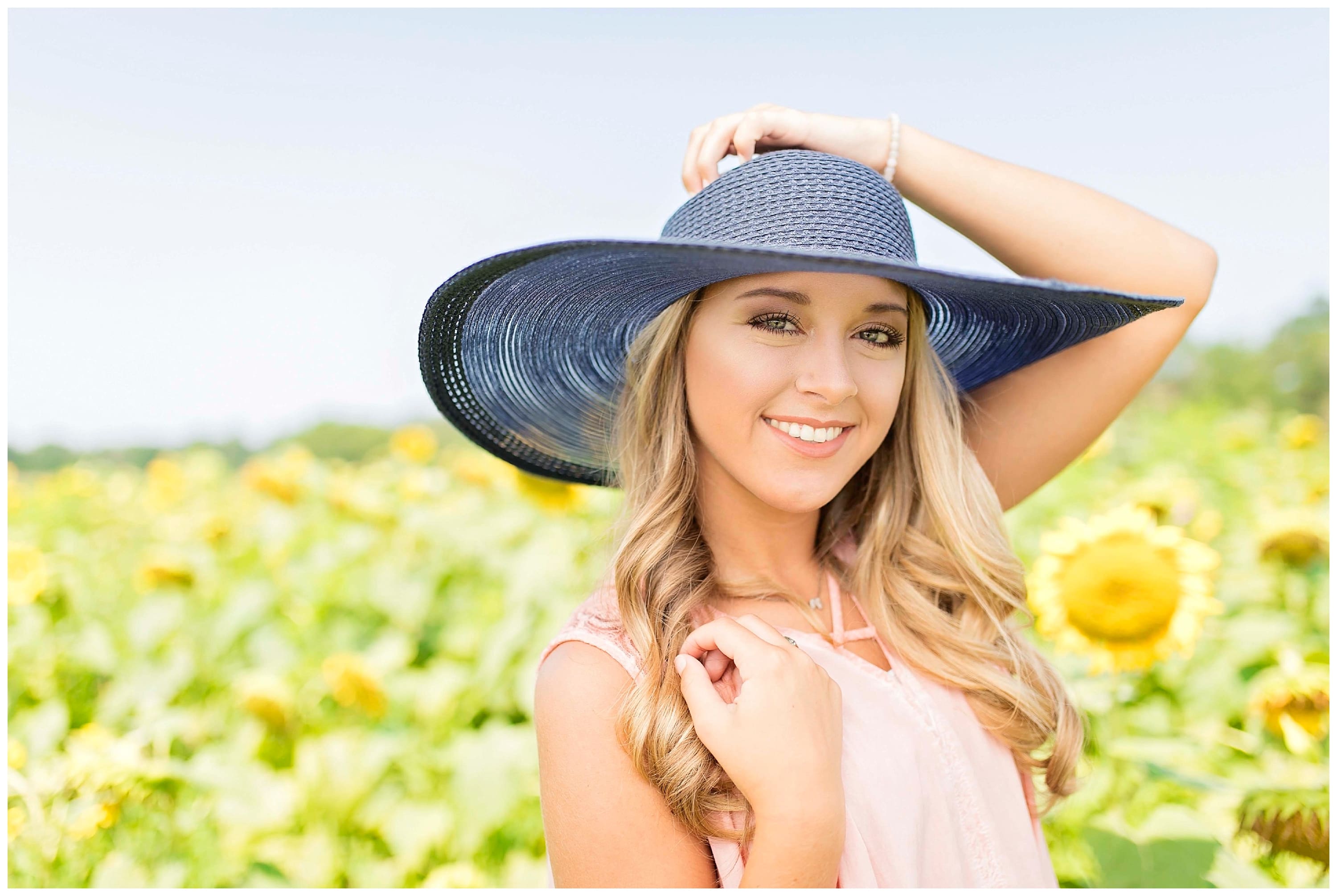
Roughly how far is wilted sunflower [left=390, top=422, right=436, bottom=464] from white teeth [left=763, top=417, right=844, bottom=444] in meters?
2.79

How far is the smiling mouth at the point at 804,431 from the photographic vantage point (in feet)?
4.65

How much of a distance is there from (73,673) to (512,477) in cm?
161

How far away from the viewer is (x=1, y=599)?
306 cm

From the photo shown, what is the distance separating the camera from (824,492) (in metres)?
1.46

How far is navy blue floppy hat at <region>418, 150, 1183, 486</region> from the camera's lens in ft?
4.09

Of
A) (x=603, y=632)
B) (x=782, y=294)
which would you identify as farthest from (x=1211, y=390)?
(x=603, y=632)

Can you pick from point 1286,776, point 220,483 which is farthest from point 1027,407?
point 220,483

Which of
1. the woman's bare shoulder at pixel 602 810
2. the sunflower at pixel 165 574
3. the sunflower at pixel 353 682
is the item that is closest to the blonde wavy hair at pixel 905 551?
the woman's bare shoulder at pixel 602 810

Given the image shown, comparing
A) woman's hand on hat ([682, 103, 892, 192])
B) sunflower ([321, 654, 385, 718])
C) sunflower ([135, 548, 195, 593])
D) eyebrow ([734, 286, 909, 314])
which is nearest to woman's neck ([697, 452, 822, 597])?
eyebrow ([734, 286, 909, 314])

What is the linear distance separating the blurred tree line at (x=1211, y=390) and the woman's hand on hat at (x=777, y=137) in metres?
3.57

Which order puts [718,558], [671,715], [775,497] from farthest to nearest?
[718,558], [775,497], [671,715]

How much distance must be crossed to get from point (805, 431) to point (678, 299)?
314 millimetres

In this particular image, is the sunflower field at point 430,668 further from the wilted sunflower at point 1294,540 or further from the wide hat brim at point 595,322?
the wide hat brim at point 595,322

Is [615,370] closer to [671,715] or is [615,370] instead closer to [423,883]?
[671,715]
